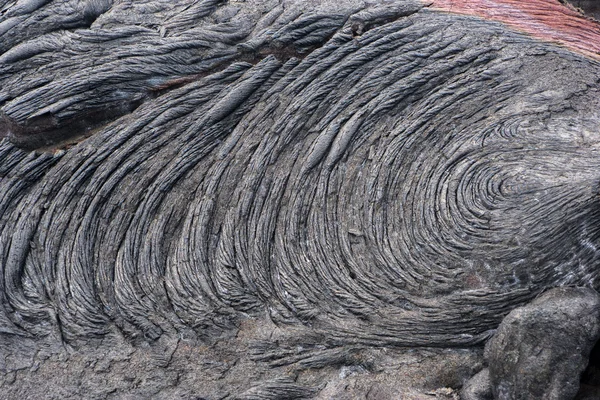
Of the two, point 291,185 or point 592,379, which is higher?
point 291,185

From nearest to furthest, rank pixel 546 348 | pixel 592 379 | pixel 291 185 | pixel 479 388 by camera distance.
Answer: pixel 546 348, pixel 479 388, pixel 592 379, pixel 291 185

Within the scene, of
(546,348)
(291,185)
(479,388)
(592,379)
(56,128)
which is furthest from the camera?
(56,128)

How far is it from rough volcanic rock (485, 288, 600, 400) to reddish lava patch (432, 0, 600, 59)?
2.71 meters

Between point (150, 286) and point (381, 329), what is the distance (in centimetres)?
213

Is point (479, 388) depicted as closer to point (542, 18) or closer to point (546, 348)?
point (546, 348)

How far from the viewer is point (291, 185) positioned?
612 centimetres

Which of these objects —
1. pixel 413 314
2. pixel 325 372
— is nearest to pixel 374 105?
pixel 413 314

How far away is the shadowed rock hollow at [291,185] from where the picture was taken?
18.4 ft

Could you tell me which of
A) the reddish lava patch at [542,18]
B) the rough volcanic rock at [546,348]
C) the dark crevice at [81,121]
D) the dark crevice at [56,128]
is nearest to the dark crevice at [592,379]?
the rough volcanic rock at [546,348]

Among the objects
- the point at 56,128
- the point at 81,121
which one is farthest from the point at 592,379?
the point at 56,128

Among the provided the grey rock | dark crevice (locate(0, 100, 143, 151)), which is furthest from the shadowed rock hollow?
the grey rock

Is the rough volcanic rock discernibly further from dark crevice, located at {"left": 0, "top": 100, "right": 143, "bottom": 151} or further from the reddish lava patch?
dark crevice, located at {"left": 0, "top": 100, "right": 143, "bottom": 151}

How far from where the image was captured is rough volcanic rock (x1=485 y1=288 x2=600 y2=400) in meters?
4.82

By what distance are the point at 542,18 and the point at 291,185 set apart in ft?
10.0
